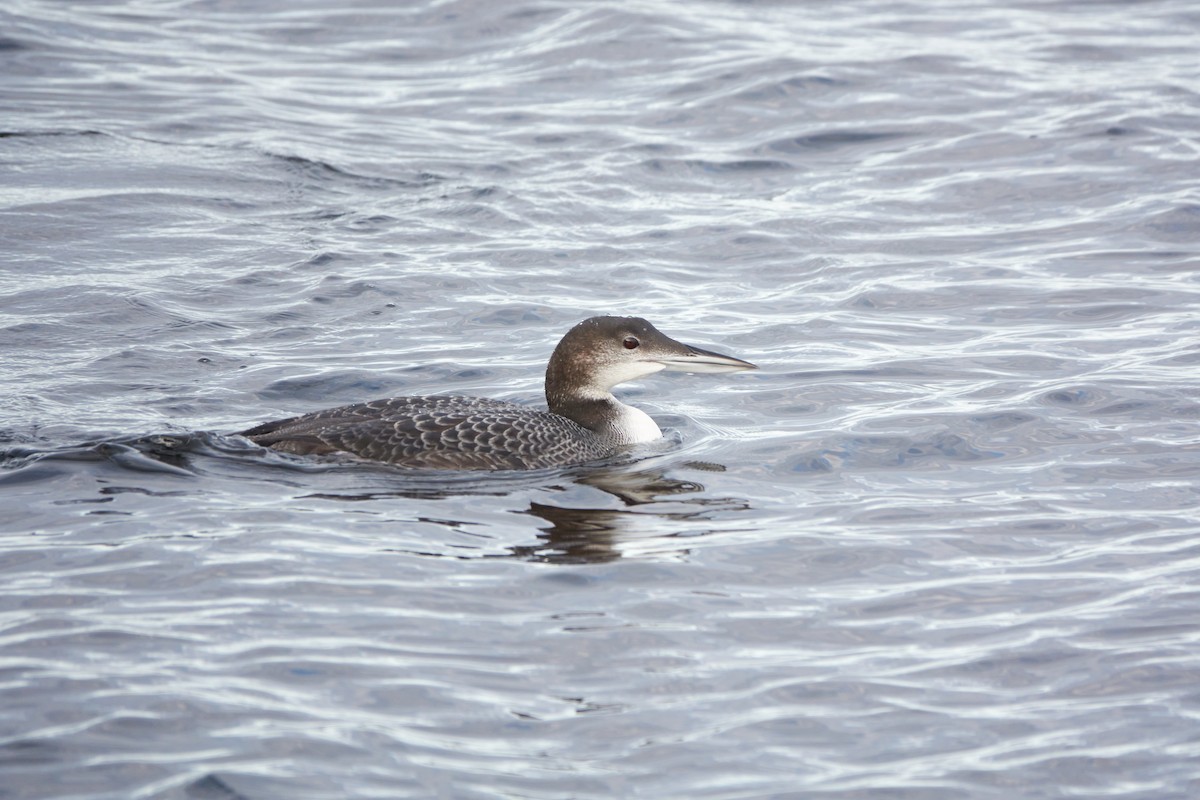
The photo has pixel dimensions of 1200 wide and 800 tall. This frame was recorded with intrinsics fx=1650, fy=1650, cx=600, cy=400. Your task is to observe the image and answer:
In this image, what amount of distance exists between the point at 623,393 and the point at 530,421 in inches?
67.3

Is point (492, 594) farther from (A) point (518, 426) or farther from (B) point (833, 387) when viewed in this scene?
(B) point (833, 387)

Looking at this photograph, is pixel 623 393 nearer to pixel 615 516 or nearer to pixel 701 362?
pixel 701 362

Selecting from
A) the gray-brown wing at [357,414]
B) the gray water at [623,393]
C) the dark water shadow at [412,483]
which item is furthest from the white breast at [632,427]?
the gray-brown wing at [357,414]

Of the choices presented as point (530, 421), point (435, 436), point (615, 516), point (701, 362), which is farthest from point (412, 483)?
point (701, 362)

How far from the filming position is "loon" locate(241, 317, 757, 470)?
7.77 meters

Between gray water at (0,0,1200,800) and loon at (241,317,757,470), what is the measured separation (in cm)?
15

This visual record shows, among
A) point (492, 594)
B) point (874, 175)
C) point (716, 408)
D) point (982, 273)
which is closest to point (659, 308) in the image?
point (716, 408)

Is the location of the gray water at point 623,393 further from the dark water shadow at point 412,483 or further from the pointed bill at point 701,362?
the pointed bill at point 701,362

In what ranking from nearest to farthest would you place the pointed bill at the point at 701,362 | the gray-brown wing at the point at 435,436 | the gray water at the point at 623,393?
the gray water at the point at 623,393 < the gray-brown wing at the point at 435,436 < the pointed bill at the point at 701,362

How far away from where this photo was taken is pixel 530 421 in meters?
8.18

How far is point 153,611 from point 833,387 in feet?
14.7

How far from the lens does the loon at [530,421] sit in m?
7.77

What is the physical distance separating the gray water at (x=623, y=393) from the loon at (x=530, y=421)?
0.15 m

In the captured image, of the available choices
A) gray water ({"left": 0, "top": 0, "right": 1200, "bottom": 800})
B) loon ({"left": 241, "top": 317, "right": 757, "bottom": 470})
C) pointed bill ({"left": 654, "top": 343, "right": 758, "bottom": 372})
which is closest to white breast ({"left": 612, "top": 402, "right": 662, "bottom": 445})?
loon ({"left": 241, "top": 317, "right": 757, "bottom": 470})
